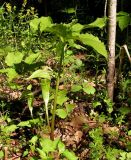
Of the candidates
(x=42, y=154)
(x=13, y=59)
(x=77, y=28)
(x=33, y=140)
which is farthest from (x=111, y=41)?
(x=42, y=154)

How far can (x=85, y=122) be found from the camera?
12.2ft

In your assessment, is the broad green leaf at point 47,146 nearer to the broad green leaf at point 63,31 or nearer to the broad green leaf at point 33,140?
the broad green leaf at point 33,140

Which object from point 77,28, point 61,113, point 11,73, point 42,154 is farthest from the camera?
point 61,113

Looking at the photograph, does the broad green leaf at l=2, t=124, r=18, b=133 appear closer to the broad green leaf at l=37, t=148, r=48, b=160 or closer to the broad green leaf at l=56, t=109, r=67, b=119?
the broad green leaf at l=56, t=109, r=67, b=119

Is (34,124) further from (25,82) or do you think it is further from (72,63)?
(72,63)

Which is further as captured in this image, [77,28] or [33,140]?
[33,140]

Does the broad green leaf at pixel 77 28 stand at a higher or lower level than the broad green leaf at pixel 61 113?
higher

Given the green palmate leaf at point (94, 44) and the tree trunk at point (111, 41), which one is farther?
the tree trunk at point (111, 41)

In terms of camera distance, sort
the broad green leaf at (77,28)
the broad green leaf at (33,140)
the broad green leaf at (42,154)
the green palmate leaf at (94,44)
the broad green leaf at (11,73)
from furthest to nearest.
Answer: the broad green leaf at (33,140)
the broad green leaf at (11,73)
the broad green leaf at (42,154)
the broad green leaf at (77,28)
the green palmate leaf at (94,44)

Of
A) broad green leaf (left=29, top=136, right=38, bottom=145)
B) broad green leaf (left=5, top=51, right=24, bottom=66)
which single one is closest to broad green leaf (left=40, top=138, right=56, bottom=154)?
broad green leaf (left=29, top=136, right=38, bottom=145)

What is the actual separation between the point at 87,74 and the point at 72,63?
29 cm

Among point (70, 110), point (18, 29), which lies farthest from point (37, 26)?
point (18, 29)

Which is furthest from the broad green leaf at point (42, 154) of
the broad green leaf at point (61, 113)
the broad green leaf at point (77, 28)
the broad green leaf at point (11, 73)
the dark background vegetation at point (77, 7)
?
the dark background vegetation at point (77, 7)

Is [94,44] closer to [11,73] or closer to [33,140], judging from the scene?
[11,73]
